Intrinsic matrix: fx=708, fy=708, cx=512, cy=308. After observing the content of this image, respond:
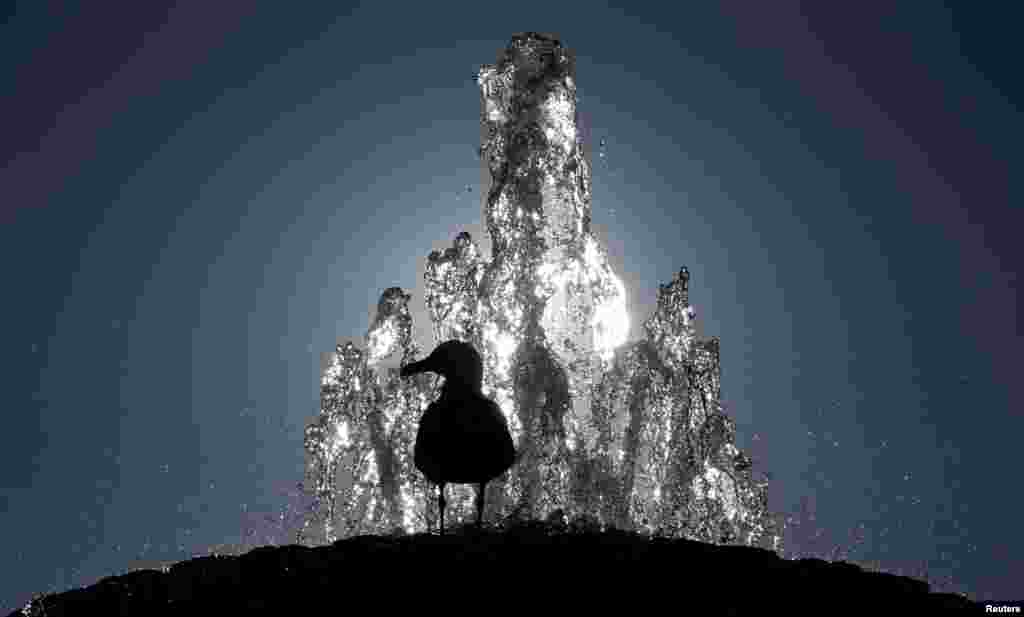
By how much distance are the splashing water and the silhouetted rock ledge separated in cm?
513

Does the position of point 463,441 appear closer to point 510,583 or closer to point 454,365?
point 454,365

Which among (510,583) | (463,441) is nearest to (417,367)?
(463,441)

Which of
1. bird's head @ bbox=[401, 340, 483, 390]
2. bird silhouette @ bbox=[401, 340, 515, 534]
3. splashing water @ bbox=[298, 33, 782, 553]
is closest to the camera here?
bird silhouette @ bbox=[401, 340, 515, 534]

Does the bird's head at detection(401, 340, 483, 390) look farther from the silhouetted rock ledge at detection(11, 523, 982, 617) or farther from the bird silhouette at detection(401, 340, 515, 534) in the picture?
the silhouetted rock ledge at detection(11, 523, 982, 617)

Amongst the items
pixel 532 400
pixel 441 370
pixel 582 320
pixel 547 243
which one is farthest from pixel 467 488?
pixel 441 370

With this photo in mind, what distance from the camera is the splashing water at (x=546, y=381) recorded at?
10.7 meters

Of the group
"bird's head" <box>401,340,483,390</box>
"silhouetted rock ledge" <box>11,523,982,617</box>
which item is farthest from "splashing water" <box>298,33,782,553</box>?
"silhouetted rock ledge" <box>11,523,982,617</box>

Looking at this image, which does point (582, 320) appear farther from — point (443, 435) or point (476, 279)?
point (443, 435)

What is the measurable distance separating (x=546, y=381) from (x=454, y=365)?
4431 millimetres

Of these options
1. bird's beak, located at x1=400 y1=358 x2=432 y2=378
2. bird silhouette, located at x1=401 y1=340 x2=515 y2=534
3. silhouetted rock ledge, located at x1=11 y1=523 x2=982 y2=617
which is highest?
bird's beak, located at x1=400 y1=358 x2=432 y2=378

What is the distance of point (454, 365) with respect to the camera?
655cm

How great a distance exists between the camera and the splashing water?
10.7m

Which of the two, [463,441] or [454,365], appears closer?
[463,441]

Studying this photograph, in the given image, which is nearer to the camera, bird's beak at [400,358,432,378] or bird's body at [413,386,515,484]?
bird's body at [413,386,515,484]
